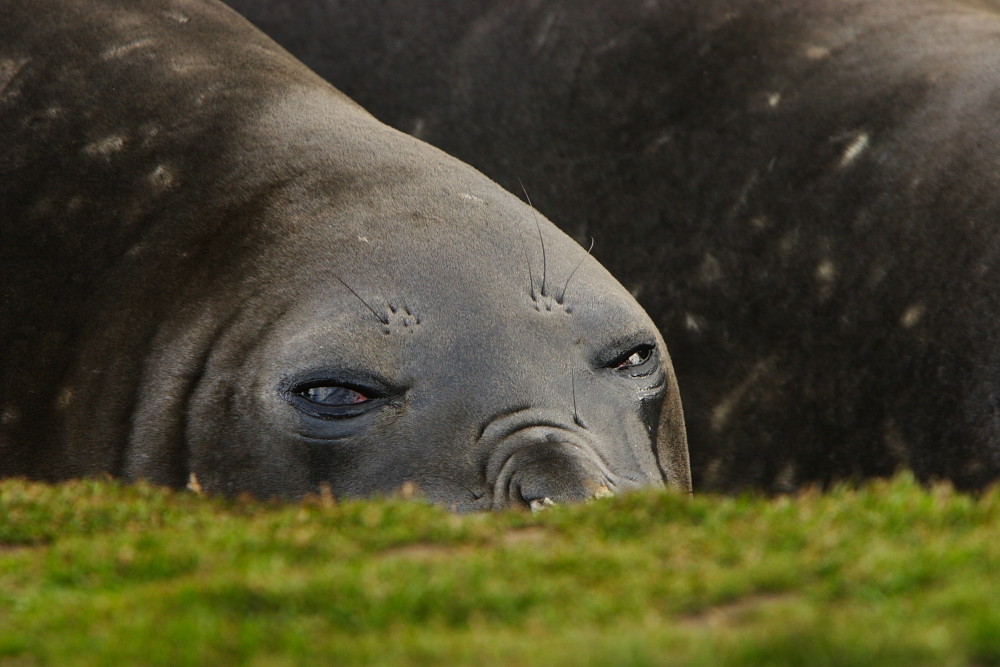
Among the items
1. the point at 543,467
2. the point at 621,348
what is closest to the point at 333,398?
the point at 543,467

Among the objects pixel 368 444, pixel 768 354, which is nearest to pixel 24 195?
pixel 368 444

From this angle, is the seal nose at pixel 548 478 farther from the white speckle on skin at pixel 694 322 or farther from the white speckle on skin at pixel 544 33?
the white speckle on skin at pixel 544 33

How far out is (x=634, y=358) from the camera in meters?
4.83

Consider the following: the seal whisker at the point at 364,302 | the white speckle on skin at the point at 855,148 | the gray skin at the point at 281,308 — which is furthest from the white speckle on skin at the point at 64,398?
the white speckle on skin at the point at 855,148

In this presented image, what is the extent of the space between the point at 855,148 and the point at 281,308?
118 inches

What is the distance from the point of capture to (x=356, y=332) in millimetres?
4531

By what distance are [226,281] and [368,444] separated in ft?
2.84

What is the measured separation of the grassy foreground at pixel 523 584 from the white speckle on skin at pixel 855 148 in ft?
10.4

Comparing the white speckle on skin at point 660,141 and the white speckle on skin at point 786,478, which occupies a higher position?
the white speckle on skin at point 660,141

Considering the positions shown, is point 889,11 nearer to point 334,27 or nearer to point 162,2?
point 334,27

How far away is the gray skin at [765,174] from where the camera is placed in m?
6.01

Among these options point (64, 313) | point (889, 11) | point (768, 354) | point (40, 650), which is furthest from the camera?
point (889, 11)

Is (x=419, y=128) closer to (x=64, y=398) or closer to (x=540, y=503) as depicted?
(x=64, y=398)

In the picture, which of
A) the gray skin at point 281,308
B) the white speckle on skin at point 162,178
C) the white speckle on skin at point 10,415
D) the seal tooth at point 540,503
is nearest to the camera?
the seal tooth at point 540,503
